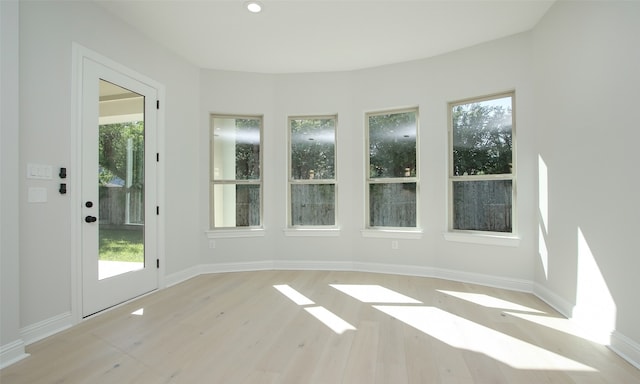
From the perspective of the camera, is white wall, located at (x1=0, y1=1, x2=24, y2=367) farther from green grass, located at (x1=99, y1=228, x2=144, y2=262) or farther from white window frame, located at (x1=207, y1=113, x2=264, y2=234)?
white window frame, located at (x1=207, y1=113, x2=264, y2=234)

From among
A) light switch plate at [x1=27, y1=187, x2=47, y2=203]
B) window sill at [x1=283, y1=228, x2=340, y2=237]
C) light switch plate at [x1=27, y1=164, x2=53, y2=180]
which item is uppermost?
light switch plate at [x1=27, y1=164, x2=53, y2=180]

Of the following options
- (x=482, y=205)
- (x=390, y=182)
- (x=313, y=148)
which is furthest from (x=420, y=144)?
(x=313, y=148)

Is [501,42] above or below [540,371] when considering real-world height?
above

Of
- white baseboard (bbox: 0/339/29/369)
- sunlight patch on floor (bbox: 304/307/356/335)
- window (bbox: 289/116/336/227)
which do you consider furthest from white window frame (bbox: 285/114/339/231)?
white baseboard (bbox: 0/339/29/369)

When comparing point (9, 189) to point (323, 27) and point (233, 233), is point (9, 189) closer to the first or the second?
point (233, 233)

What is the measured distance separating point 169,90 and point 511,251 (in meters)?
4.49

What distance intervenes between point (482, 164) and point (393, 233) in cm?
141

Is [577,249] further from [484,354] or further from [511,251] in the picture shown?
[484,354]

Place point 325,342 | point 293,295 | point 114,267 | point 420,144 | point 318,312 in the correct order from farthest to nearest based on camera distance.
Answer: point 420,144 → point 293,295 → point 114,267 → point 318,312 → point 325,342

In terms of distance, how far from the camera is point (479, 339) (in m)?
2.38

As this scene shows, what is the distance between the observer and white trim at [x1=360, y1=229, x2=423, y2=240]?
4.16m

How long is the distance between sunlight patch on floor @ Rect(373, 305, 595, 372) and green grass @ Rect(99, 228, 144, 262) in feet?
8.59

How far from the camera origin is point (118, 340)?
2.38 meters

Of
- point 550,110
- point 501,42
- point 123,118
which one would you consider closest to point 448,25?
point 501,42
